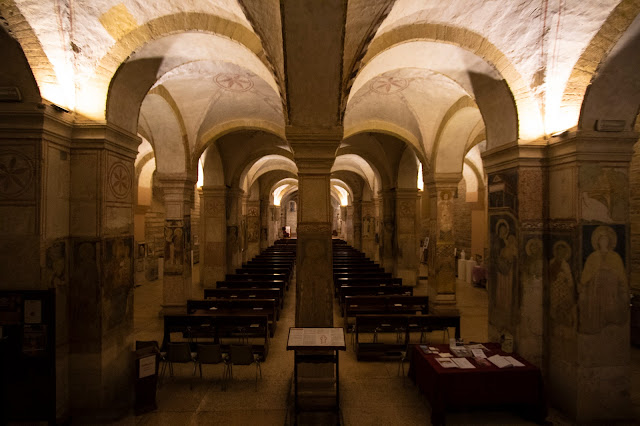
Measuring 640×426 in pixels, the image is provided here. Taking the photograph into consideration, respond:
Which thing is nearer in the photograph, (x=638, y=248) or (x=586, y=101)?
(x=586, y=101)

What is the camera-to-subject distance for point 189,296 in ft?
33.1

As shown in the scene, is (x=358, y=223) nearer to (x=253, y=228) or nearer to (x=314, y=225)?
(x=253, y=228)

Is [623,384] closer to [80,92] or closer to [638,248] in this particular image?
[638,248]

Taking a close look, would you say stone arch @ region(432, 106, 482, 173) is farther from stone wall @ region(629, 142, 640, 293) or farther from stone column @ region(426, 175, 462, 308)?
stone wall @ region(629, 142, 640, 293)

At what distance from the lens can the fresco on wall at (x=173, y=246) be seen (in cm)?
986

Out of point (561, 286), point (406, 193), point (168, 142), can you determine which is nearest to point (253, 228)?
point (406, 193)

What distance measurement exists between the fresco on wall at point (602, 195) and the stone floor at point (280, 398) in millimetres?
2803

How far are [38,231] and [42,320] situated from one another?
3.45ft

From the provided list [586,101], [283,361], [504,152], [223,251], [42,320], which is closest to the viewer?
[42,320]

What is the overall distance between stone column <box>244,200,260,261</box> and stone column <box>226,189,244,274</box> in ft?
18.9

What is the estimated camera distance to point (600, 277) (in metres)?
4.80

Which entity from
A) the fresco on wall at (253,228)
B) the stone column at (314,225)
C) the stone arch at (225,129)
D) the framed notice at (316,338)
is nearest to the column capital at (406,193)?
the stone arch at (225,129)

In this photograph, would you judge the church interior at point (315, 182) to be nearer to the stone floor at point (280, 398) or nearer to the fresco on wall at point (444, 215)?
the stone floor at point (280, 398)

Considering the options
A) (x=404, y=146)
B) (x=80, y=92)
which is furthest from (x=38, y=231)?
(x=404, y=146)
